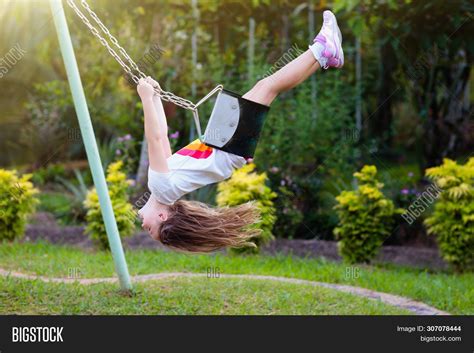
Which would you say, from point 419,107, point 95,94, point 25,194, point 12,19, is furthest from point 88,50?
point 419,107

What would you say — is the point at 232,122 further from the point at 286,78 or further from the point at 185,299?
the point at 185,299

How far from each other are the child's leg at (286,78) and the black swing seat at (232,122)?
58 mm

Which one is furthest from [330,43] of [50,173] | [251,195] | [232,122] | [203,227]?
[50,173]

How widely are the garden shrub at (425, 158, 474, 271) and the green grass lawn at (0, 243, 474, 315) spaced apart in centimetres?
24

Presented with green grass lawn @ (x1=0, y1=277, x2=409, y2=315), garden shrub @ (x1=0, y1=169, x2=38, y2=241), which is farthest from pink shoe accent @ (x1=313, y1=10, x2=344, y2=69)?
garden shrub @ (x1=0, y1=169, x2=38, y2=241)

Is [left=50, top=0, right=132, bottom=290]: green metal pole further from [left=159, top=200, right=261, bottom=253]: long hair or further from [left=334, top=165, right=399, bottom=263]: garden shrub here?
[left=334, top=165, right=399, bottom=263]: garden shrub

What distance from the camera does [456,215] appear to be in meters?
8.00

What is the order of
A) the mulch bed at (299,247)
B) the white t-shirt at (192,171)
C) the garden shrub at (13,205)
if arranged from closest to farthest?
1. the white t-shirt at (192,171)
2. the garden shrub at (13,205)
3. the mulch bed at (299,247)

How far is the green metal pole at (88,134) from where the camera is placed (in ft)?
18.4

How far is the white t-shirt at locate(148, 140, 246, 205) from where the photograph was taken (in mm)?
4352

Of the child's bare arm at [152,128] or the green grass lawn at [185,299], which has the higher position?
the child's bare arm at [152,128]

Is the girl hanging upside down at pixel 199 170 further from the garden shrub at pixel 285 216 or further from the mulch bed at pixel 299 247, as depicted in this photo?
the garden shrub at pixel 285 216

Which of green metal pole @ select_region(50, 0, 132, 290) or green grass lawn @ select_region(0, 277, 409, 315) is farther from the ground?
green metal pole @ select_region(50, 0, 132, 290)

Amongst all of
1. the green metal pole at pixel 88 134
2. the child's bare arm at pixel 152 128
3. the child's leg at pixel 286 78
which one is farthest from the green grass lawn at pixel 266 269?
the child's leg at pixel 286 78
